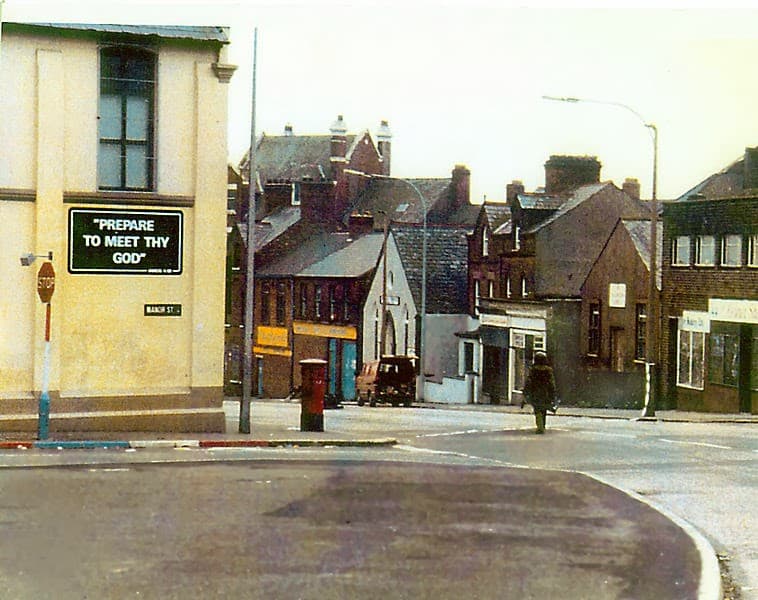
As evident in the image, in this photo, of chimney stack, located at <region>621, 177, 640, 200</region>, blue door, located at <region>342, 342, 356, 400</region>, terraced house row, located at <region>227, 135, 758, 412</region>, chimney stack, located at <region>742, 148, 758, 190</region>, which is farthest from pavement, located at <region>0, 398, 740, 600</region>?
blue door, located at <region>342, 342, 356, 400</region>

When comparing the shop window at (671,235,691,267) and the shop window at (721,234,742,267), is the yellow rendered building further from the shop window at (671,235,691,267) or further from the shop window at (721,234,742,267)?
the shop window at (671,235,691,267)

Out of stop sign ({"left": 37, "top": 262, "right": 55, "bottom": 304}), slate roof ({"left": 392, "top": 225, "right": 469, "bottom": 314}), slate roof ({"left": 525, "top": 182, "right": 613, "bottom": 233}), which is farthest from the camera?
slate roof ({"left": 392, "top": 225, "right": 469, "bottom": 314})

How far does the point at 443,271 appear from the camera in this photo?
162 ft

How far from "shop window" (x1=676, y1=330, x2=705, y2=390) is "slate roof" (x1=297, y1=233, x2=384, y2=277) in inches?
468

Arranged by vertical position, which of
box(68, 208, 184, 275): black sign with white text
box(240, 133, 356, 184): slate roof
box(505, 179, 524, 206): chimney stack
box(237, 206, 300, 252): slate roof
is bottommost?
box(68, 208, 184, 275): black sign with white text

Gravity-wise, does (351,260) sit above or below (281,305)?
above

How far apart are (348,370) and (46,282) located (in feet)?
84.5

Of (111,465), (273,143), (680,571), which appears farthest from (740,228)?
(680,571)

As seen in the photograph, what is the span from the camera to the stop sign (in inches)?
753

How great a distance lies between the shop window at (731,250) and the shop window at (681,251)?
2194 mm

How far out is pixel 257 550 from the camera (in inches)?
419

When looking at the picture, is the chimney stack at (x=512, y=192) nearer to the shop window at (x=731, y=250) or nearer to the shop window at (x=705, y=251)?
the shop window at (x=705, y=251)

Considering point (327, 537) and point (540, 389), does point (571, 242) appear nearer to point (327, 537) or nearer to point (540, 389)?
point (540, 389)

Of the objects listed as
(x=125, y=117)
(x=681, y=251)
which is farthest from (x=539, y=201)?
(x=125, y=117)
